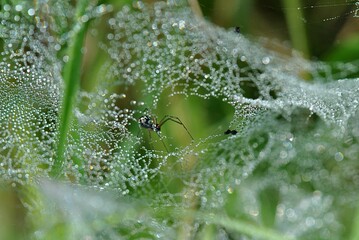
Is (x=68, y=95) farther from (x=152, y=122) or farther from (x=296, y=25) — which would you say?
(x=296, y=25)

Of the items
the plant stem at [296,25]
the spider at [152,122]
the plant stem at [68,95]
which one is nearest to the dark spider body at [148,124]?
the spider at [152,122]

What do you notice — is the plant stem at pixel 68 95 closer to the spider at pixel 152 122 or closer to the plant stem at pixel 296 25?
the spider at pixel 152 122

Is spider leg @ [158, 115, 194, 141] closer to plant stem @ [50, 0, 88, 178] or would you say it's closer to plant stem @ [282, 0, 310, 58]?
plant stem @ [50, 0, 88, 178]

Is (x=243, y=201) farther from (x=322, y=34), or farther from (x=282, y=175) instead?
(x=322, y=34)

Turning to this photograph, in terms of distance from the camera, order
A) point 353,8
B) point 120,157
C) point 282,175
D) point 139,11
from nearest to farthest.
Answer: point 120,157, point 353,8, point 139,11, point 282,175

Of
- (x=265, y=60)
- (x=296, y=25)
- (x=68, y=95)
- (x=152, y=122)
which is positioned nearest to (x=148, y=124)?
(x=152, y=122)

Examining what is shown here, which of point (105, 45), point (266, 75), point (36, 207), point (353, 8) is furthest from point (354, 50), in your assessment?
point (36, 207)

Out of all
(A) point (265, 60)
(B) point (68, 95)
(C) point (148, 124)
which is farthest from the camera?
Answer: (A) point (265, 60)

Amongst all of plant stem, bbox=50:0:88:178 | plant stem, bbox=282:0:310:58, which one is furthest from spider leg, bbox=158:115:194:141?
plant stem, bbox=282:0:310:58
